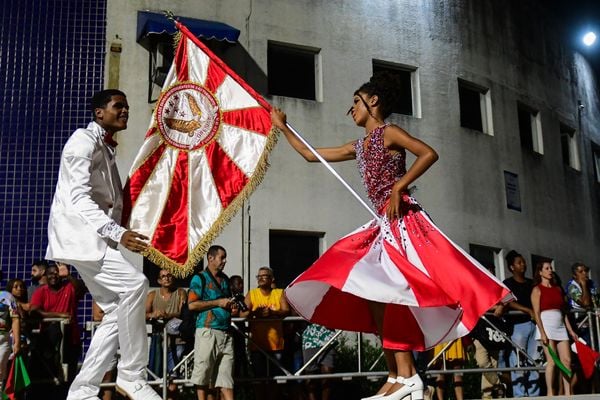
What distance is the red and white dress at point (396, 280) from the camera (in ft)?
15.3

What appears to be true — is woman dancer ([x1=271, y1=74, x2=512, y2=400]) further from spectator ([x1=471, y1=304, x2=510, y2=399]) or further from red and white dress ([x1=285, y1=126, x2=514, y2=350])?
spectator ([x1=471, y1=304, x2=510, y2=399])

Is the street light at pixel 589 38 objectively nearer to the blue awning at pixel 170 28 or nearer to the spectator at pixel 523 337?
the blue awning at pixel 170 28

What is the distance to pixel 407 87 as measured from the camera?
15.7 meters

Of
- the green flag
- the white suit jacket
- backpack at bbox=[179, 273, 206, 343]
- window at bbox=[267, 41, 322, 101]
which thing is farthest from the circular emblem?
window at bbox=[267, 41, 322, 101]

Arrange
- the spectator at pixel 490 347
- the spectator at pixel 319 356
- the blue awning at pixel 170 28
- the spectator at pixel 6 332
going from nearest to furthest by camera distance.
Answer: the spectator at pixel 6 332 < the spectator at pixel 319 356 < the spectator at pixel 490 347 < the blue awning at pixel 170 28

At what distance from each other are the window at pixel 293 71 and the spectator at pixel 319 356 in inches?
234

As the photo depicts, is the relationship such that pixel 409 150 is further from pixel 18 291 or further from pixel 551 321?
pixel 18 291

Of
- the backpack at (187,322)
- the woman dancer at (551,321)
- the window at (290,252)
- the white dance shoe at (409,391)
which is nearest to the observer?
the white dance shoe at (409,391)

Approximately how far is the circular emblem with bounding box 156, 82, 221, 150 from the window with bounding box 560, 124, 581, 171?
15.2 meters

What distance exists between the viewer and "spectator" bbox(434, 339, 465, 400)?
9.70 m

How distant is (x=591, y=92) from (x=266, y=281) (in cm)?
1668

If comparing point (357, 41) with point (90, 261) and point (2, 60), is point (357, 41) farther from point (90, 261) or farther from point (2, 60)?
point (90, 261)

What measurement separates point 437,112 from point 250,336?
8.17m

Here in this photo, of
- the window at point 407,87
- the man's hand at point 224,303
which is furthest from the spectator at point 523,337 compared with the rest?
the window at point 407,87
